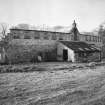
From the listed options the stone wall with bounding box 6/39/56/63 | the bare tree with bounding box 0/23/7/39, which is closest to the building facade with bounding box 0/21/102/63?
the stone wall with bounding box 6/39/56/63

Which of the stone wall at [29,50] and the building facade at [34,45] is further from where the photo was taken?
the building facade at [34,45]

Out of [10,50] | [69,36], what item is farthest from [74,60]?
[10,50]

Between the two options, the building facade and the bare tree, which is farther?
the bare tree

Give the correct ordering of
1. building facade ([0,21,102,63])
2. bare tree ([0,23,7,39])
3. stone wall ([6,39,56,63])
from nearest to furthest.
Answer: stone wall ([6,39,56,63]), building facade ([0,21,102,63]), bare tree ([0,23,7,39])

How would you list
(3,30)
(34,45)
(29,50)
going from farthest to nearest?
(34,45) < (3,30) < (29,50)

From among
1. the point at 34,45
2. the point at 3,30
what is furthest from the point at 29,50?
the point at 3,30

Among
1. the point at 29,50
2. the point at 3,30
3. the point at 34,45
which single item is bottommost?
the point at 29,50

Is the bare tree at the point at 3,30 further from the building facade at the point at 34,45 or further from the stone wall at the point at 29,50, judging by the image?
the stone wall at the point at 29,50

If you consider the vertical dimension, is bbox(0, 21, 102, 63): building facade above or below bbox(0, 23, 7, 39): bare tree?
below

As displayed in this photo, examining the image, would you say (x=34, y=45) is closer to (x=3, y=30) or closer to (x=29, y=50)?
(x=29, y=50)

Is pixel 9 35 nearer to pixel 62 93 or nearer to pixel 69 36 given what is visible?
pixel 69 36

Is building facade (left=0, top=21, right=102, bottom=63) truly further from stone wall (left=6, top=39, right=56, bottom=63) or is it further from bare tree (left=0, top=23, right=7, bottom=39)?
bare tree (left=0, top=23, right=7, bottom=39)

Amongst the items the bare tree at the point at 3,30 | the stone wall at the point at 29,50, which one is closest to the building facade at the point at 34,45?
A: the stone wall at the point at 29,50

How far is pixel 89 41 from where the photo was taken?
26719mm
